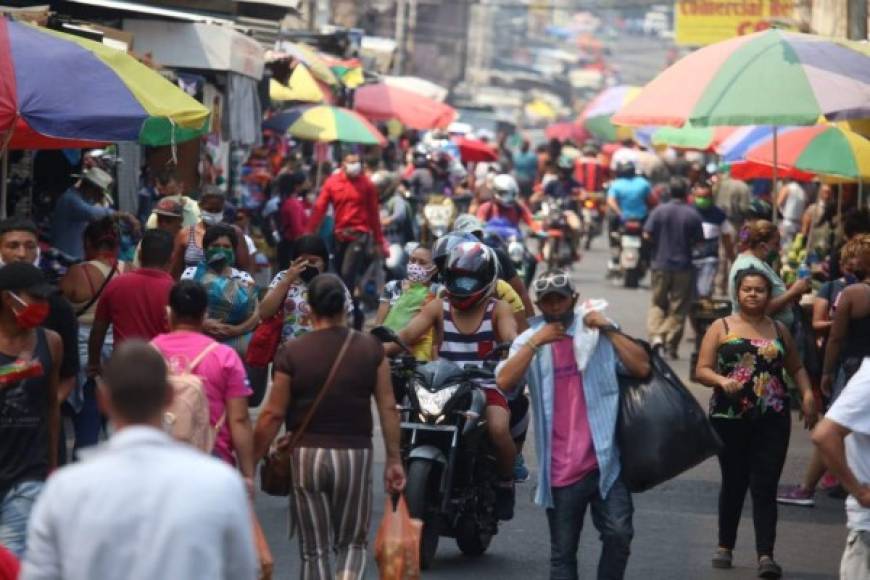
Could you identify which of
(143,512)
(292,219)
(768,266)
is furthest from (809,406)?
(292,219)

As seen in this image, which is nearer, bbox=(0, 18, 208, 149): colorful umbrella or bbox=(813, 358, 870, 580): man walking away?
bbox=(813, 358, 870, 580): man walking away

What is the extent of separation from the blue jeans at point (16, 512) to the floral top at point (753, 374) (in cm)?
371

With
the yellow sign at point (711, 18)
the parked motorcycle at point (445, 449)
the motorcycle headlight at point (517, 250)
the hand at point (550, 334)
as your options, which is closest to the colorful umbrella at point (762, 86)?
the parked motorcycle at point (445, 449)

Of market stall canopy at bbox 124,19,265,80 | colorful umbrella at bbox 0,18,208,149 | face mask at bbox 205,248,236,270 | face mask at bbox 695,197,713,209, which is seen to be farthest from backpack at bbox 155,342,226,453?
face mask at bbox 695,197,713,209

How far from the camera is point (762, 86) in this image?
463 inches

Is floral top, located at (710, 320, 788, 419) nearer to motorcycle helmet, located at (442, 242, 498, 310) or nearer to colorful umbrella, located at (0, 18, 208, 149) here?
motorcycle helmet, located at (442, 242, 498, 310)

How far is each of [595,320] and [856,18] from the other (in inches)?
388

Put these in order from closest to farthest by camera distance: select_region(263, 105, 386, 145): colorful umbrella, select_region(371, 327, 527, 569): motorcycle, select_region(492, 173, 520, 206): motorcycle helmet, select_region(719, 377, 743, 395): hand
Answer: select_region(371, 327, 527, 569): motorcycle
select_region(719, 377, 743, 395): hand
select_region(492, 173, 520, 206): motorcycle helmet
select_region(263, 105, 386, 145): colorful umbrella

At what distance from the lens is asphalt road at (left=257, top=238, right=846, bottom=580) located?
9.82 m

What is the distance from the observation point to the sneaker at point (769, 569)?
9.73 m

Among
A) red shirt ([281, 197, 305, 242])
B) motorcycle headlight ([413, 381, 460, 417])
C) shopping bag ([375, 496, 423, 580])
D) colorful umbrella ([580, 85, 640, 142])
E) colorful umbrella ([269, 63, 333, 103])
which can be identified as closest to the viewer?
shopping bag ([375, 496, 423, 580])

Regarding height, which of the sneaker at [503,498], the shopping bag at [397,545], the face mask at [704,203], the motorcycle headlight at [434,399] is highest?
the face mask at [704,203]

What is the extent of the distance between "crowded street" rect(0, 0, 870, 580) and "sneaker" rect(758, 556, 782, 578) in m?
0.01

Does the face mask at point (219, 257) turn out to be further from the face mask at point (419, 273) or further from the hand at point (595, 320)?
the hand at point (595, 320)
